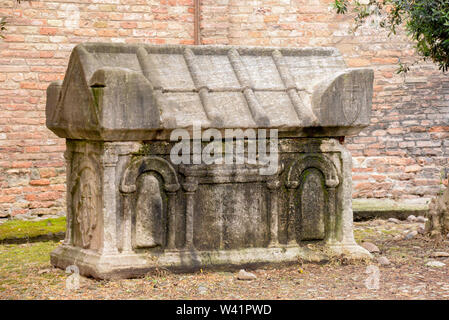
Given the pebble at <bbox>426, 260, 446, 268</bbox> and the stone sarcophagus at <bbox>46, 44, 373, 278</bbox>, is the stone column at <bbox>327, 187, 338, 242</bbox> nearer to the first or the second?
the stone sarcophagus at <bbox>46, 44, 373, 278</bbox>

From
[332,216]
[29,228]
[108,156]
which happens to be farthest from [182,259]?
[29,228]

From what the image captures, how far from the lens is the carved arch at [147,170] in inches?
193

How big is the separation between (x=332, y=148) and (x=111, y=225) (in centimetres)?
184

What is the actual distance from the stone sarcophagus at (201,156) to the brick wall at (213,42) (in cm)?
233

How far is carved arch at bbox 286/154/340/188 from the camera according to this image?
5.33 meters

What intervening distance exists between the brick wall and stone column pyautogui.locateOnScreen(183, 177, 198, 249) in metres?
3.29

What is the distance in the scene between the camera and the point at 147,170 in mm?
5016

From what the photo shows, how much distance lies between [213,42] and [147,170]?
3.64 m

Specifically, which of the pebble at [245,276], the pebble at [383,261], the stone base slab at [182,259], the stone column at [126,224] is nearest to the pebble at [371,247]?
the pebble at [383,261]

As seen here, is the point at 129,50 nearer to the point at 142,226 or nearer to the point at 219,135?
the point at 219,135

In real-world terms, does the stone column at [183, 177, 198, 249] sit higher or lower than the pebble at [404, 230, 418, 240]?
higher

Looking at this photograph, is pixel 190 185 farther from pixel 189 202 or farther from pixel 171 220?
pixel 171 220

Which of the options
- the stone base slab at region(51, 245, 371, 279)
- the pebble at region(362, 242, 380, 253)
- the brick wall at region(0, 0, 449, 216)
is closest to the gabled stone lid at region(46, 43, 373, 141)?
the stone base slab at region(51, 245, 371, 279)

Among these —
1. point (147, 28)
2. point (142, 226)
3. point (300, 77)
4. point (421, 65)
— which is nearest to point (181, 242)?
point (142, 226)
